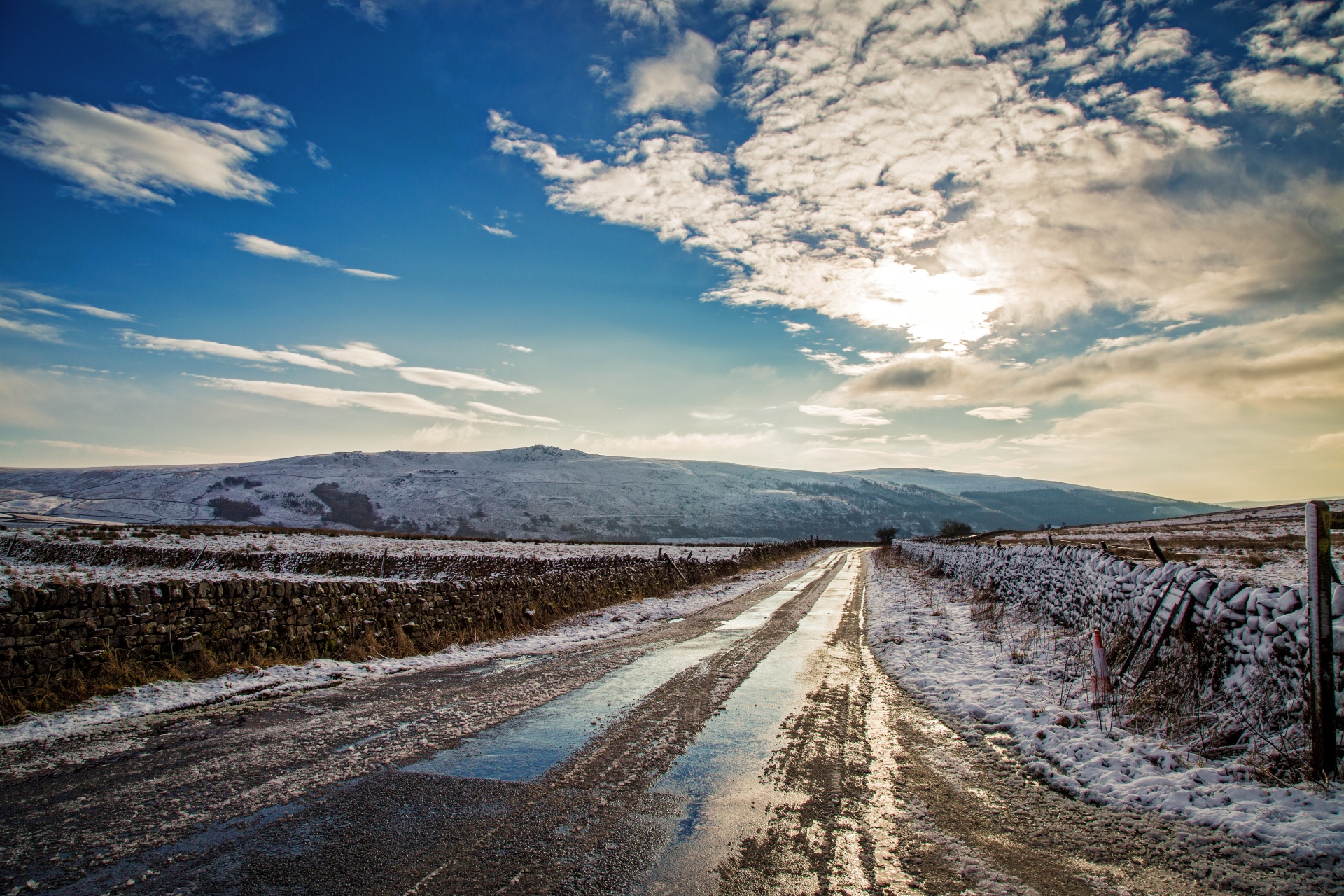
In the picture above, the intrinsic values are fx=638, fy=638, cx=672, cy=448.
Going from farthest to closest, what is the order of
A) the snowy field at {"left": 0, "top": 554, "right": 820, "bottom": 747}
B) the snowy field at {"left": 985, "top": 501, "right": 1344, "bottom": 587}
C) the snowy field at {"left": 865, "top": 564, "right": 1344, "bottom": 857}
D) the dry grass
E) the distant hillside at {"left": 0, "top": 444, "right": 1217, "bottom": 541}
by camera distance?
the distant hillside at {"left": 0, "top": 444, "right": 1217, "bottom": 541}, the snowy field at {"left": 985, "top": 501, "right": 1344, "bottom": 587}, the dry grass, the snowy field at {"left": 0, "top": 554, "right": 820, "bottom": 747}, the snowy field at {"left": 865, "top": 564, "right": 1344, "bottom": 857}

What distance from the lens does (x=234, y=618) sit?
33.1ft

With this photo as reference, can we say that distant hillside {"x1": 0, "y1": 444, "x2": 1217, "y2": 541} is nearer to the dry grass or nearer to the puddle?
the dry grass

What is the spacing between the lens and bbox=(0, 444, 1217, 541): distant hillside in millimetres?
121500

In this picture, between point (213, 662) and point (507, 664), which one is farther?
point (507, 664)

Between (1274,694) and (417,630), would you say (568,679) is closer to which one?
(417,630)

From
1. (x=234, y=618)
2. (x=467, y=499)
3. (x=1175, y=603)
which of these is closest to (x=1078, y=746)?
(x=1175, y=603)

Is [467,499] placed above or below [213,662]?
below

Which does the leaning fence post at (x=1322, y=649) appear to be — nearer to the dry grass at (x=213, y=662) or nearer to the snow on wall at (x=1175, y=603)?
the snow on wall at (x=1175, y=603)

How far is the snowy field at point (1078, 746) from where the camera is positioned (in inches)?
175

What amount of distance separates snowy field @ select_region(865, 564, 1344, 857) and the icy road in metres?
0.30

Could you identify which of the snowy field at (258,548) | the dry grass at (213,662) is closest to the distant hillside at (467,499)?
the snowy field at (258,548)

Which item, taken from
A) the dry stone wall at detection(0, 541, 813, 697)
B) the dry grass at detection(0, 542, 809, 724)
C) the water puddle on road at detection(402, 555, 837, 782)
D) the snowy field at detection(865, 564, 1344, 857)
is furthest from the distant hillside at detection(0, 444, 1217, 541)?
the snowy field at detection(865, 564, 1344, 857)

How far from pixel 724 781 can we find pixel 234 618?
886cm

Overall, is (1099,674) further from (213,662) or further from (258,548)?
(258,548)
